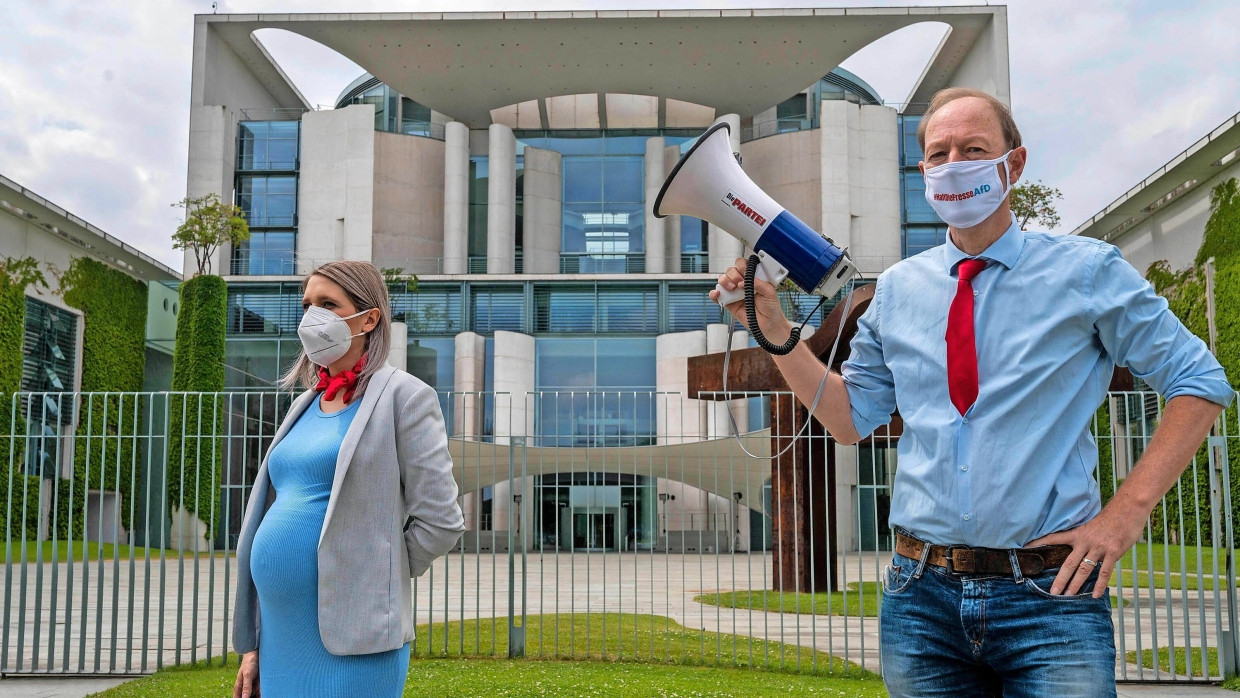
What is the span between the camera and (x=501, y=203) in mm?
38844

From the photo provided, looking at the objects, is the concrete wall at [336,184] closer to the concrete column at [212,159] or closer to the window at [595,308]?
the concrete column at [212,159]

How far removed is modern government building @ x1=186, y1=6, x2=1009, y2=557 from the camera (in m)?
35.8

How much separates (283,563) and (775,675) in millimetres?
7070

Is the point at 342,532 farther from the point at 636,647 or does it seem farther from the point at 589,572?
the point at 589,572

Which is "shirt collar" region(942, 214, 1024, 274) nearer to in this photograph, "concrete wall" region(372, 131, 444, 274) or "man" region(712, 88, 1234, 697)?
"man" region(712, 88, 1234, 697)

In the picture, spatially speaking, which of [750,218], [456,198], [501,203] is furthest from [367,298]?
[456,198]

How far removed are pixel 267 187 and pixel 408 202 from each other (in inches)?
218

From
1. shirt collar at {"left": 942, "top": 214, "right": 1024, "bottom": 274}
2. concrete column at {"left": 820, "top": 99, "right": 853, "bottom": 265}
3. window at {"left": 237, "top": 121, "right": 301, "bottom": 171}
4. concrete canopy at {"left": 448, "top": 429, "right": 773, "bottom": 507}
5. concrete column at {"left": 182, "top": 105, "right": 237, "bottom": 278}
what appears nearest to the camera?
shirt collar at {"left": 942, "top": 214, "right": 1024, "bottom": 274}

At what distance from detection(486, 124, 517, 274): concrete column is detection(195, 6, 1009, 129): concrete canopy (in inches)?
89.7

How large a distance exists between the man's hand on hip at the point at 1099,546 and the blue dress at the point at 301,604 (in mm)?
1598

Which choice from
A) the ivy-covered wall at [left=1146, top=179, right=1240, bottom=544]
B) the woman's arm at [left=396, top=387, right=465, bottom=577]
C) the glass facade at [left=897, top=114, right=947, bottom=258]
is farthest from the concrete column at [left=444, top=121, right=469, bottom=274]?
the woman's arm at [left=396, top=387, right=465, bottom=577]

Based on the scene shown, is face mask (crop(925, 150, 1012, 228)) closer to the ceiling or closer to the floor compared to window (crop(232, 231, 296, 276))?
closer to the floor

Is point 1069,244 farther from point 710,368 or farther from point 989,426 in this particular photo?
point 710,368

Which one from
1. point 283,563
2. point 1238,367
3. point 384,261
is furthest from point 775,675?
point 384,261
